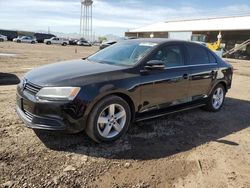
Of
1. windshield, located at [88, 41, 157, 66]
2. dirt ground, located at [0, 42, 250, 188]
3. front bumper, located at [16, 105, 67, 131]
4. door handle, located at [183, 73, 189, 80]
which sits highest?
windshield, located at [88, 41, 157, 66]

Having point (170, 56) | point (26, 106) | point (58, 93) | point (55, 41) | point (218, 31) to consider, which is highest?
point (218, 31)

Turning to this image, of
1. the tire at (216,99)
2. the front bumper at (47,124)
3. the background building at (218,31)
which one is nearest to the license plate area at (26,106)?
the front bumper at (47,124)

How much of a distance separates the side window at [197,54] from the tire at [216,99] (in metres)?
0.79

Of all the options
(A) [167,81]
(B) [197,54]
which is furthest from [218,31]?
(A) [167,81]

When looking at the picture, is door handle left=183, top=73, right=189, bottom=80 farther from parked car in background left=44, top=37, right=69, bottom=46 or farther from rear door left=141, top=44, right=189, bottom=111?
parked car in background left=44, top=37, right=69, bottom=46

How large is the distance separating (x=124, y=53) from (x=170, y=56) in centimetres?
89

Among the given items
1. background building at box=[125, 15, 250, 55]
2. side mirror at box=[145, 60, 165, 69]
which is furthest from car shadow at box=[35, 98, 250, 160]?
background building at box=[125, 15, 250, 55]

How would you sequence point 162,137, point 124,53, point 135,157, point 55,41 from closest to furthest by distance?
point 135,157 → point 162,137 → point 124,53 → point 55,41

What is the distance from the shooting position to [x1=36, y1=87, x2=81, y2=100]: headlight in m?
3.99

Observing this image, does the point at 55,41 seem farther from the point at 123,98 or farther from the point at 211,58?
the point at 123,98

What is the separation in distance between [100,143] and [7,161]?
1.35m

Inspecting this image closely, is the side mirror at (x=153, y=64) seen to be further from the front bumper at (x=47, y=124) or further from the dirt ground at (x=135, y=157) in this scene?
the front bumper at (x=47, y=124)

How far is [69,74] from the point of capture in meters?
4.34

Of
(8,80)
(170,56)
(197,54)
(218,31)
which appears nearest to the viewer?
(170,56)
